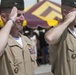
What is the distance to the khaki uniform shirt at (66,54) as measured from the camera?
10.8 feet

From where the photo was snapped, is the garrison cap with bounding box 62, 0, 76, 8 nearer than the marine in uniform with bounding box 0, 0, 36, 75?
No

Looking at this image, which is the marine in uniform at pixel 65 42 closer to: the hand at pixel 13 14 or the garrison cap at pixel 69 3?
the garrison cap at pixel 69 3

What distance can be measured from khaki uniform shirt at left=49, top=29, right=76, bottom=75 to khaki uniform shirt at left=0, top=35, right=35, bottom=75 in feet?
1.16

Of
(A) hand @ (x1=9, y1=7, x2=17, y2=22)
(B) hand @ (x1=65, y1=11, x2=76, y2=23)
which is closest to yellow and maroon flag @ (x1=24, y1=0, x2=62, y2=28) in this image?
(B) hand @ (x1=65, y1=11, x2=76, y2=23)

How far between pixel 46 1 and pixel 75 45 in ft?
33.4

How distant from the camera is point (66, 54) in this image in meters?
3.30

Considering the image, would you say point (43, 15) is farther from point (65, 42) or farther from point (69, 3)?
point (65, 42)

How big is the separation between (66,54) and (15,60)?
63 cm

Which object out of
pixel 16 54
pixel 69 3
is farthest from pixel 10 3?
pixel 69 3

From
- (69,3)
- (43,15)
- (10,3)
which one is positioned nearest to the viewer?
(10,3)

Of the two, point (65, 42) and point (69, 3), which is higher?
point (69, 3)

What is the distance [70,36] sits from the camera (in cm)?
335

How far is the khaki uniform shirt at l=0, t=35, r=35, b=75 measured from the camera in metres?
3.03

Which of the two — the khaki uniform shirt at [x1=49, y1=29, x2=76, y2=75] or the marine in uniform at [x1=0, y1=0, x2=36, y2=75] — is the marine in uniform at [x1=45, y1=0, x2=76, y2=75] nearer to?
the khaki uniform shirt at [x1=49, y1=29, x2=76, y2=75]
